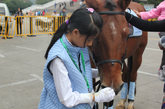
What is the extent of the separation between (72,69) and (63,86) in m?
0.16

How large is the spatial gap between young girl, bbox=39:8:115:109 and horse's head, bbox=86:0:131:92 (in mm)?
346

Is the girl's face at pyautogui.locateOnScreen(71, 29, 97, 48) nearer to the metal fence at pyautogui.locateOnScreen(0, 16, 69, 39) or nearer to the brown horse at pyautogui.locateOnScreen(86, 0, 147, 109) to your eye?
the brown horse at pyautogui.locateOnScreen(86, 0, 147, 109)

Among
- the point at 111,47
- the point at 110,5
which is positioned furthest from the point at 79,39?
the point at 110,5

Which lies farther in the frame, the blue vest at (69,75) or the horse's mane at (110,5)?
the horse's mane at (110,5)

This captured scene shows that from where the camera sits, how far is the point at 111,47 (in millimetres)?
2062

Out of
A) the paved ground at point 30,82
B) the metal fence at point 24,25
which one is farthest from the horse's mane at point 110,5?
the metal fence at point 24,25

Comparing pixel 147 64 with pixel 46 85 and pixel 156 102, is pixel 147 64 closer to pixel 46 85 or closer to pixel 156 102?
pixel 156 102

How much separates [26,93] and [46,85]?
2.96m

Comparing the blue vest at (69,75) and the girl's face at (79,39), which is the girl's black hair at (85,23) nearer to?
the girl's face at (79,39)

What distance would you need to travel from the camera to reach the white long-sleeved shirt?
1.55 meters

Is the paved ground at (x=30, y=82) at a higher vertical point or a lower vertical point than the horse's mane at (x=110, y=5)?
lower

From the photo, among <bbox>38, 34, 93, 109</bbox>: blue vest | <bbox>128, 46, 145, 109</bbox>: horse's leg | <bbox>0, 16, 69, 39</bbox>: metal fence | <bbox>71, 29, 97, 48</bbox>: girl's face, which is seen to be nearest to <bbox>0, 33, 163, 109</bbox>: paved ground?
<bbox>128, 46, 145, 109</bbox>: horse's leg

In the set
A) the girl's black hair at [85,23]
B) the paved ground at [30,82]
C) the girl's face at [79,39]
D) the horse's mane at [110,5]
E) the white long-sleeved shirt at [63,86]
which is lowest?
the paved ground at [30,82]

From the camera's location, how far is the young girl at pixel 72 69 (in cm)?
158
